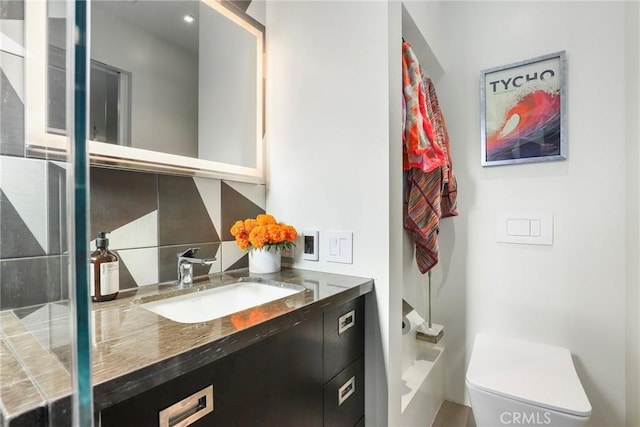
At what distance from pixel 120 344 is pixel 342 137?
913mm

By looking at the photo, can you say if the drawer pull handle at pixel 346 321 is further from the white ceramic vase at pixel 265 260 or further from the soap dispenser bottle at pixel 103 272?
the soap dispenser bottle at pixel 103 272

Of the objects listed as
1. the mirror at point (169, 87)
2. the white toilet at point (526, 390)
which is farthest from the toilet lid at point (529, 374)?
the mirror at point (169, 87)

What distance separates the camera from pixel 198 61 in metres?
1.19

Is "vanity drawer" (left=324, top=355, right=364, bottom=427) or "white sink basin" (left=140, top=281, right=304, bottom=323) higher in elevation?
"white sink basin" (left=140, top=281, right=304, bottom=323)

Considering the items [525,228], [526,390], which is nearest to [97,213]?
[526,390]

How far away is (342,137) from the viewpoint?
1167 mm

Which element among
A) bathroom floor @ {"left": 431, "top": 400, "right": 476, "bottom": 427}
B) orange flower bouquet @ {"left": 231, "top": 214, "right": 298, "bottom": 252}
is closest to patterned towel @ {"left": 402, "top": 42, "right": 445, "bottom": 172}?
orange flower bouquet @ {"left": 231, "top": 214, "right": 298, "bottom": 252}

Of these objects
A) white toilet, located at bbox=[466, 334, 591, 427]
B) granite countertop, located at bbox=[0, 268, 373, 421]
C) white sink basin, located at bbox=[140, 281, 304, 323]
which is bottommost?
white toilet, located at bbox=[466, 334, 591, 427]

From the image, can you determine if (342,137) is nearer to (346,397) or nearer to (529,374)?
(346,397)

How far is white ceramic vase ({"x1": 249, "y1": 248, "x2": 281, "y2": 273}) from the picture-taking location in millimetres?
1198

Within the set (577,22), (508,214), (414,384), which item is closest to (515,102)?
(577,22)

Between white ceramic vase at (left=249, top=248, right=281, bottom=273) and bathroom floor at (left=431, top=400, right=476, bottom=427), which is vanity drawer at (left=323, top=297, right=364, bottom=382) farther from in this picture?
bathroom floor at (left=431, top=400, right=476, bottom=427)

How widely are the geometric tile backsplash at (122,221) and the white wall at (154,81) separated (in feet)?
0.44

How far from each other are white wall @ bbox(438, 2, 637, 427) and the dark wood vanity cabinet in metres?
0.96
